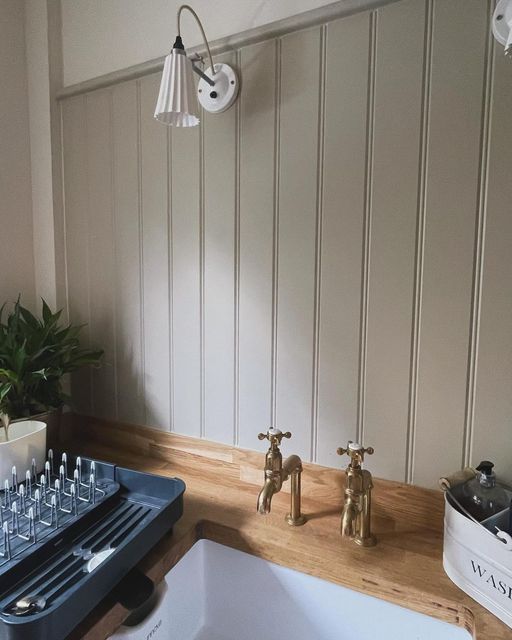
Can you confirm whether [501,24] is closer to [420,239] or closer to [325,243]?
[420,239]

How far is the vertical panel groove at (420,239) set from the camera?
0.83 meters

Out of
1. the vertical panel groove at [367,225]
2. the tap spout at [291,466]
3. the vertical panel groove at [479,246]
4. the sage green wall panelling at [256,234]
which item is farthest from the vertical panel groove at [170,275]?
the vertical panel groove at [479,246]

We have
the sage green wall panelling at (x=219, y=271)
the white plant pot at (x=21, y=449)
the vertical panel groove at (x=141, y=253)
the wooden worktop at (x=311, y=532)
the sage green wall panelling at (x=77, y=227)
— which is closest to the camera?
the wooden worktop at (x=311, y=532)

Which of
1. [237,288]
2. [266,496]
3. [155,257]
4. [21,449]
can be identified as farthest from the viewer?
[155,257]

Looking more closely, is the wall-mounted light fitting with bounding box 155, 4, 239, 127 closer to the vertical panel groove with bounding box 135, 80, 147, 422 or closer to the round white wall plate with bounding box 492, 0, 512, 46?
the vertical panel groove with bounding box 135, 80, 147, 422

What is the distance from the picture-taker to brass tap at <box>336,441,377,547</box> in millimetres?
834

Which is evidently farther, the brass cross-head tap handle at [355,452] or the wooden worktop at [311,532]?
the brass cross-head tap handle at [355,452]

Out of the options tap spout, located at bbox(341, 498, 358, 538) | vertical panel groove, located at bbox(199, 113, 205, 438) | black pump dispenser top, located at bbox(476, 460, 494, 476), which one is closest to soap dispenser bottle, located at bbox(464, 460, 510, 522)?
black pump dispenser top, located at bbox(476, 460, 494, 476)

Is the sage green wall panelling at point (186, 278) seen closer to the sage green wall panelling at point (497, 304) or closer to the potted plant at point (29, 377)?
the potted plant at point (29, 377)

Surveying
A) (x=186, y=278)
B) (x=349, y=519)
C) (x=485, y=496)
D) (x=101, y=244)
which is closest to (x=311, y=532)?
(x=349, y=519)

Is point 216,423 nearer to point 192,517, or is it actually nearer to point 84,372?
point 192,517

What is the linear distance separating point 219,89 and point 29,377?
0.88m

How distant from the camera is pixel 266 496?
0.86 metres

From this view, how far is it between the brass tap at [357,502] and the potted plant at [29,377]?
2.40ft
